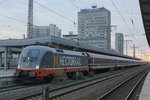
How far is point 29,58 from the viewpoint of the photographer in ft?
84.2

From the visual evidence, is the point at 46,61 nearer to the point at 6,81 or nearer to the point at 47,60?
the point at 47,60

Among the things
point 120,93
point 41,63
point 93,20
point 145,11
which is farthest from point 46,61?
point 93,20

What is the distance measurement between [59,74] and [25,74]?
136 inches

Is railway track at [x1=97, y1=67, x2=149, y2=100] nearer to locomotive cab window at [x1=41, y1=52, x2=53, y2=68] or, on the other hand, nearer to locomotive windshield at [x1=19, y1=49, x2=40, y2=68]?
locomotive cab window at [x1=41, y1=52, x2=53, y2=68]

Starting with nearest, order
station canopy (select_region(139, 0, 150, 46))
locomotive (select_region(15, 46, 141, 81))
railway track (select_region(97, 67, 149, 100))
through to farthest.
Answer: railway track (select_region(97, 67, 149, 100)) → station canopy (select_region(139, 0, 150, 46)) → locomotive (select_region(15, 46, 141, 81))

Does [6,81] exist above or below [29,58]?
below

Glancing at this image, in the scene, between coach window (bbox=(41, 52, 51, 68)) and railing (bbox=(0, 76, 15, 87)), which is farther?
coach window (bbox=(41, 52, 51, 68))

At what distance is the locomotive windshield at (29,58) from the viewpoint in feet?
83.4

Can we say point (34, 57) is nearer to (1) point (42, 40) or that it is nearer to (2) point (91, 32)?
(1) point (42, 40)

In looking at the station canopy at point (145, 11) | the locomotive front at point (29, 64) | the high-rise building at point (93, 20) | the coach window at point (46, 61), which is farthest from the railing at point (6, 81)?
the high-rise building at point (93, 20)

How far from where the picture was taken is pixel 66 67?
3062 centimetres

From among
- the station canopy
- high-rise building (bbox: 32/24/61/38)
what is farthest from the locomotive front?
high-rise building (bbox: 32/24/61/38)

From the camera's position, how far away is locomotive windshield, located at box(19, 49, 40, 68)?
83.4ft

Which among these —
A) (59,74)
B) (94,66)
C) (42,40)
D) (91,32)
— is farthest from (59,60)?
(91,32)
